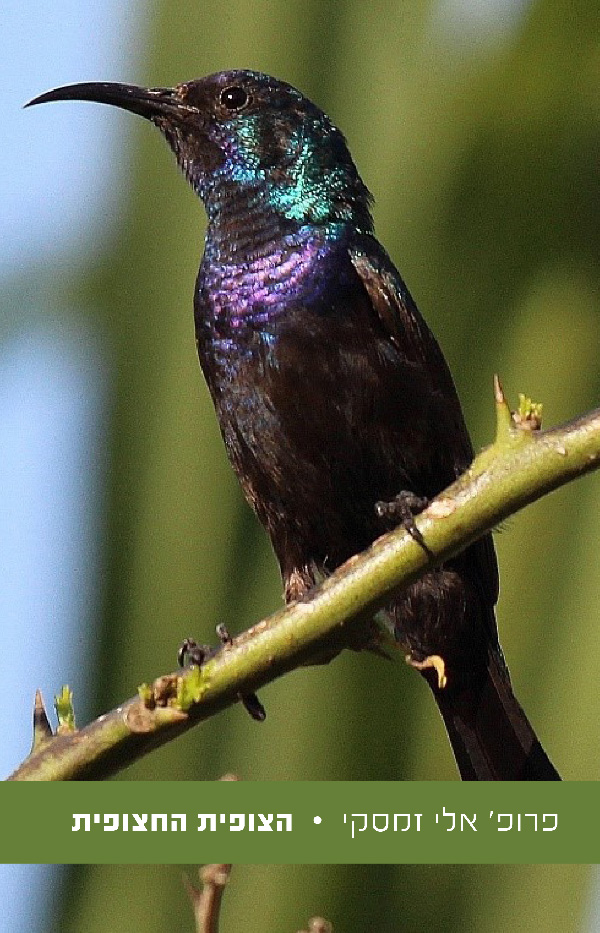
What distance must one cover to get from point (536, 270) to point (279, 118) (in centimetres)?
88

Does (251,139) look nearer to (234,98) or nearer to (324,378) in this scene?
(234,98)

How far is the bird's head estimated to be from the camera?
13.6 feet

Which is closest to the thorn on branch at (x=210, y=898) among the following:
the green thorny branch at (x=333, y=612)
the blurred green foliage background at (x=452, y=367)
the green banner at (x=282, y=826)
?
the green thorny branch at (x=333, y=612)

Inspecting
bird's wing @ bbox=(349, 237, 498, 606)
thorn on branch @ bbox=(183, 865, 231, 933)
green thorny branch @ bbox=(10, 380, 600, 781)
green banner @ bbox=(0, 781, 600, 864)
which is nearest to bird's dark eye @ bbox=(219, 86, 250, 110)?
bird's wing @ bbox=(349, 237, 498, 606)

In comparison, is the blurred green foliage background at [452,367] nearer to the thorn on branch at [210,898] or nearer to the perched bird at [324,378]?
the perched bird at [324,378]

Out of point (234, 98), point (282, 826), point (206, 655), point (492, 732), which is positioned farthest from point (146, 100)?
point (282, 826)

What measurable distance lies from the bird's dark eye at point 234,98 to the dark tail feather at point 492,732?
165cm

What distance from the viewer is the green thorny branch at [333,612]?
2.08 metres

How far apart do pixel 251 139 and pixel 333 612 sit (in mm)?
2368

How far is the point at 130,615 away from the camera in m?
3.57

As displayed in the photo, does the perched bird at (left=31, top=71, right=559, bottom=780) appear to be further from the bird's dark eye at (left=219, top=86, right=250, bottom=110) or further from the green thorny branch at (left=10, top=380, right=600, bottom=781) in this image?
the green thorny branch at (left=10, top=380, right=600, bottom=781)

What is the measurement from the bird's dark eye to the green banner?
2.12 m

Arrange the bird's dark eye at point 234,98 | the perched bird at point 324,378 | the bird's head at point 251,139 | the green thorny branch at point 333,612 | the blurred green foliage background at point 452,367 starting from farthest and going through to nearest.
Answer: the bird's dark eye at point 234,98 → the bird's head at point 251,139 → the perched bird at point 324,378 → the blurred green foliage background at point 452,367 → the green thorny branch at point 333,612

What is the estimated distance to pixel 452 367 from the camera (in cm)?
390
